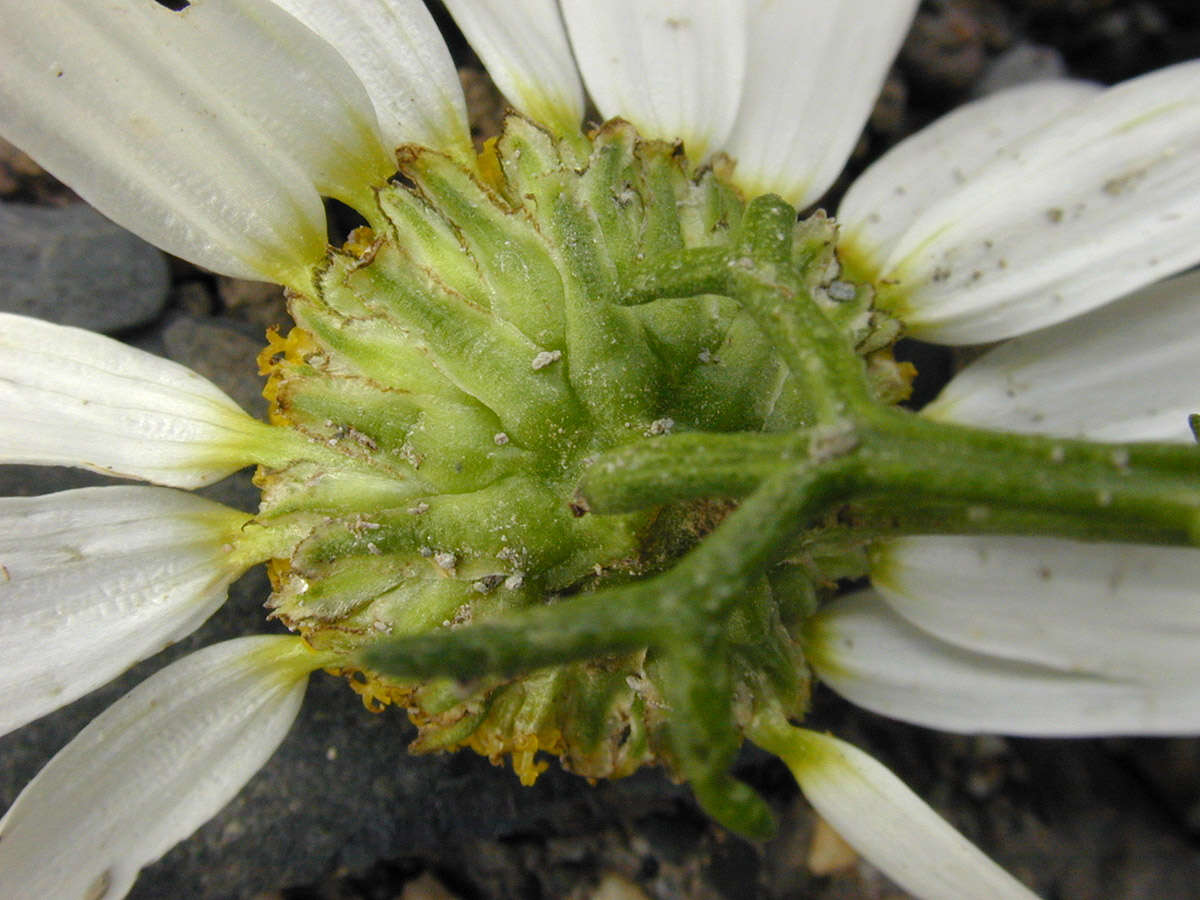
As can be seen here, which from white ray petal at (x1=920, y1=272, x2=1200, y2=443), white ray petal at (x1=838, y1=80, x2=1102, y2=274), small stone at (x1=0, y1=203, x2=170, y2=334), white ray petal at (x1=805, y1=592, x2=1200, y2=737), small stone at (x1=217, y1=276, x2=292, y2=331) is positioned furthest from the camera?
small stone at (x1=217, y1=276, x2=292, y2=331)

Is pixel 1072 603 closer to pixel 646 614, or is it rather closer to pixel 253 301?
pixel 646 614

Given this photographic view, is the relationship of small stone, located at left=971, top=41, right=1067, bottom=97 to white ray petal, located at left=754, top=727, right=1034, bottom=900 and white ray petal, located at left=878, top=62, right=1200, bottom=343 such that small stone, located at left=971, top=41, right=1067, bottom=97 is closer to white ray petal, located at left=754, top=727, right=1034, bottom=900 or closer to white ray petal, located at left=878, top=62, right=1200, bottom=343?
white ray petal, located at left=878, top=62, right=1200, bottom=343

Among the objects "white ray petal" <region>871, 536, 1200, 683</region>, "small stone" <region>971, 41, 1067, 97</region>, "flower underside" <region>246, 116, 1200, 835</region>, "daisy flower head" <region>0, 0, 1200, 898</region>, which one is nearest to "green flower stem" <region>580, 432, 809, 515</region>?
"flower underside" <region>246, 116, 1200, 835</region>

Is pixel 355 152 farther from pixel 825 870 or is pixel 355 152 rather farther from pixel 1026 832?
pixel 1026 832

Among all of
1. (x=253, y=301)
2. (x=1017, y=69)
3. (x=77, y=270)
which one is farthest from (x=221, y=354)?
(x=1017, y=69)

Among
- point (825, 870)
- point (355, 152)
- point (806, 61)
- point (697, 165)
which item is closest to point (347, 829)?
point (825, 870)

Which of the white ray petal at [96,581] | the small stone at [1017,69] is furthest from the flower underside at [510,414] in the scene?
the small stone at [1017,69]
